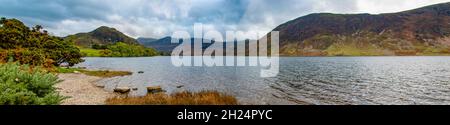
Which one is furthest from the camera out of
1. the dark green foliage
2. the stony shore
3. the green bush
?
the dark green foliage

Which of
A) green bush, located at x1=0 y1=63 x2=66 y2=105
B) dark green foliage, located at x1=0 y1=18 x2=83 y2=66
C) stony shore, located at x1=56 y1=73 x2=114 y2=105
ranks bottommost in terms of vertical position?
stony shore, located at x1=56 y1=73 x2=114 y2=105

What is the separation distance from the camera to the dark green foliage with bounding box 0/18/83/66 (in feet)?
153

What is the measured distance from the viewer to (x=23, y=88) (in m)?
15.2

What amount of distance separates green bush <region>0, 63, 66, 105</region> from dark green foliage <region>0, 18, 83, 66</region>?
20.2 m

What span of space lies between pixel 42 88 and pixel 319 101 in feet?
94.6

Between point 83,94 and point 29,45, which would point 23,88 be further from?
point 29,45

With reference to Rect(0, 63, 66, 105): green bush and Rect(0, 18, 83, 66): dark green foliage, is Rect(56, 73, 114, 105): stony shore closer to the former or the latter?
Rect(0, 63, 66, 105): green bush

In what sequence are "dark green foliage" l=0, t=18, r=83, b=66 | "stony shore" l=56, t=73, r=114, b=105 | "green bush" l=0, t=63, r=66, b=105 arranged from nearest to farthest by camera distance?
"green bush" l=0, t=63, r=66, b=105 → "stony shore" l=56, t=73, r=114, b=105 → "dark green foliage" l=0, t=18, r=83, b=66

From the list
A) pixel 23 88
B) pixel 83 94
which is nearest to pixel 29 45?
pixel 83 94

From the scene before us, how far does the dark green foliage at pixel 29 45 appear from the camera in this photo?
153ft

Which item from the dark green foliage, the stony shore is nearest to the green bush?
the stony shore

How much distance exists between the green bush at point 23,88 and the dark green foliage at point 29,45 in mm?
20208

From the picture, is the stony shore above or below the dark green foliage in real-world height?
below
